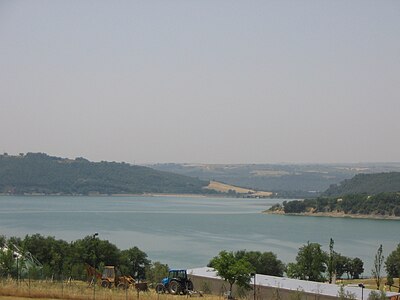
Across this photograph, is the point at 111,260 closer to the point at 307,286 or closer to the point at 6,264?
the point at 6,264

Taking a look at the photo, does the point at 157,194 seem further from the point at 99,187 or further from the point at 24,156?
the point at 24,156

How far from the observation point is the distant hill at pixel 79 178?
15538 centimetres

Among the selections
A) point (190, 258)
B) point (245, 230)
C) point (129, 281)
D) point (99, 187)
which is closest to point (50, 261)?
point (129, 281)

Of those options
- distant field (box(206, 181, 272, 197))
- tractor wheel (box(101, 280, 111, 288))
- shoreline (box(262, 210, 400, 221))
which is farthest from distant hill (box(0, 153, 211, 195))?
tractor wheel (box(101, 280, 111, 288))

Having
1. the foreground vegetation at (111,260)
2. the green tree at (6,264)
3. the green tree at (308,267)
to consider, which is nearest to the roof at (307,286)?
the foreground vegetation at (111,260)

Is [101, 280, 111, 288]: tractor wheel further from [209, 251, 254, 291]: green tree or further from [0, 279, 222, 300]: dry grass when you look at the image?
[209, 251, 254, 291]: green tree

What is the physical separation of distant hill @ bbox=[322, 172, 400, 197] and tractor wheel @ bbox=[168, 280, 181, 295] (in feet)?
418

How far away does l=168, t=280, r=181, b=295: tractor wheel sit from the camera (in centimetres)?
1690

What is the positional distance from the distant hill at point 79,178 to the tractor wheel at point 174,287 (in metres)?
140

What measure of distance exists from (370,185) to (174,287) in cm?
14095

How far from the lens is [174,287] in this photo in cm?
1700

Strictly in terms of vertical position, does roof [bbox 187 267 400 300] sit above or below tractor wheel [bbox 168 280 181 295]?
below

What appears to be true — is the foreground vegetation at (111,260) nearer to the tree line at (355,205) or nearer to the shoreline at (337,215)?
the shoreline at (337,215)

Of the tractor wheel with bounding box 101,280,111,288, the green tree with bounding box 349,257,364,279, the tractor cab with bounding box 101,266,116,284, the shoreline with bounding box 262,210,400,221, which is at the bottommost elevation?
the shoreline with bounding box 262,210,400,221
